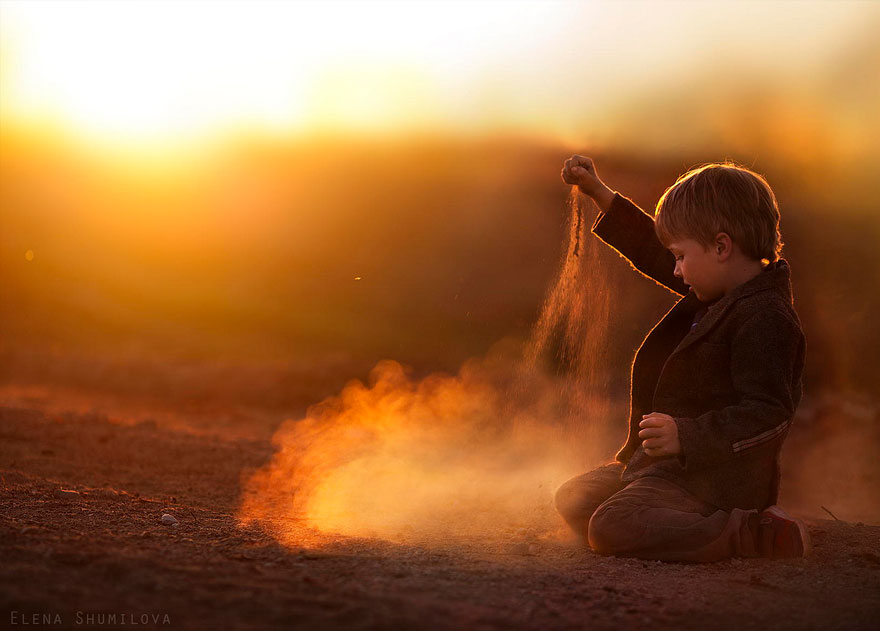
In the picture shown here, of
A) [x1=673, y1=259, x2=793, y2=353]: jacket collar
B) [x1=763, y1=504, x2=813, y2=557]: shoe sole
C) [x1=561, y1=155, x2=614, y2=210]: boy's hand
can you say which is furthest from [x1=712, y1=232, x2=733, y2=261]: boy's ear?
[x1=763, y1=504, x2=813, y2=557]: shoe sole

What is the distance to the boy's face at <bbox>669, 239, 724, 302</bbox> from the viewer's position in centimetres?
324

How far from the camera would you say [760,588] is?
101 inches

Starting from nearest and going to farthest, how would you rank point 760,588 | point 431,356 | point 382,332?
1. point 760,588
2. point 431,356
3. point 382,332

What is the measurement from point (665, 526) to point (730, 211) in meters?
1.19

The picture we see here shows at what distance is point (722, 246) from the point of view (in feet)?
10.5

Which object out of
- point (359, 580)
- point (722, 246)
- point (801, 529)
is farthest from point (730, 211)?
point (359, 580)

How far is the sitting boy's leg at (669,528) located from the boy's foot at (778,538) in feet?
0.08

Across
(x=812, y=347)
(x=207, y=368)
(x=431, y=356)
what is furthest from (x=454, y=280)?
(x=812, y=347)

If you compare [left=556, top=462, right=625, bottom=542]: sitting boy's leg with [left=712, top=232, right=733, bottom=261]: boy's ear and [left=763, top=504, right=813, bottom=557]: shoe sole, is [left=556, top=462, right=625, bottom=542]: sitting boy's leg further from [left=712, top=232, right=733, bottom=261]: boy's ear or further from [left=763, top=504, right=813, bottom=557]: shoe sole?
[left=712, top=232, right=733, bottom=261]: boy's ear

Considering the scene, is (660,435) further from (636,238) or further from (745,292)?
(636,238)

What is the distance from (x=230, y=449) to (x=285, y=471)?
1.08 metres

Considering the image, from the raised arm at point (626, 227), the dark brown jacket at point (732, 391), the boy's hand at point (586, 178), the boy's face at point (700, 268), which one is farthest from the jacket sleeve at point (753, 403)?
the boy's hand at point (586, 178)

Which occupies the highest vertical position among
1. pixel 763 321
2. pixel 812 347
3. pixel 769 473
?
pixel 812 347

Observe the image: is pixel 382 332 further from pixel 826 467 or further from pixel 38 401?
pixel 826 467
